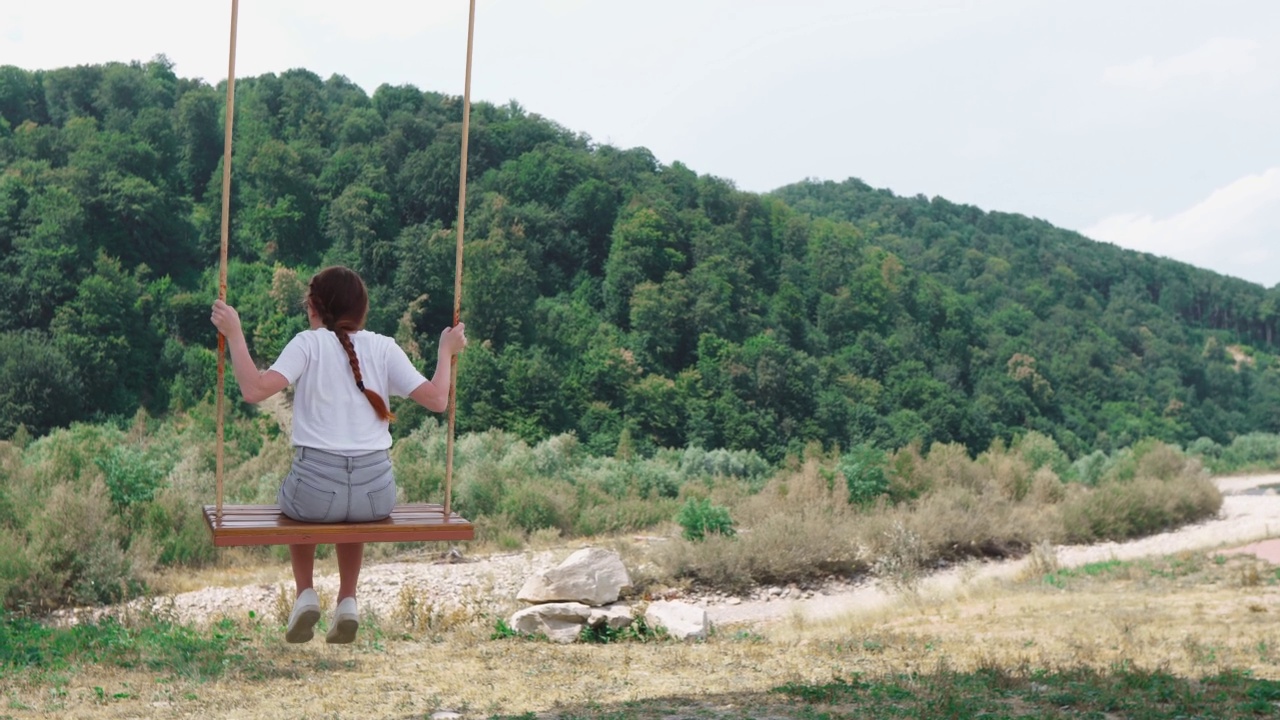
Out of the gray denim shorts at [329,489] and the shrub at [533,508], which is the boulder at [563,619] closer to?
the gray denim shorts at [329,489]

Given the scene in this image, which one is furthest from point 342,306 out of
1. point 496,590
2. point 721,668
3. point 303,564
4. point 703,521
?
point 703,521

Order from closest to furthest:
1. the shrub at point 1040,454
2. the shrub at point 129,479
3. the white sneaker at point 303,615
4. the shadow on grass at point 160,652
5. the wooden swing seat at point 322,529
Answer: the wooden swing seat at point 322,529 → the white sneaker at point 303,615 → the shadow on grass at point 160,652 → the shrub at point 129,479 → the shrub at point 1040,454

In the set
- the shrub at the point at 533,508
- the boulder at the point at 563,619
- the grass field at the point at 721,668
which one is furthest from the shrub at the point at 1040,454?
the boulder at the point at 563,619

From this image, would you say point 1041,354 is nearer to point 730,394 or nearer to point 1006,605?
point 730,394

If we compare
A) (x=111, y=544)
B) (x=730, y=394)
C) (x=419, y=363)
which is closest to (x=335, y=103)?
(x=419, y=363)

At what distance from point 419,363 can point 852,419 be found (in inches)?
468

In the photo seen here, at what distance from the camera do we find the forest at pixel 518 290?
27172mm

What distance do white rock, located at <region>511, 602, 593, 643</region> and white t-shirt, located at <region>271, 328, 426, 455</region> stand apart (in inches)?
247

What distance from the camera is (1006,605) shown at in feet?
37.8

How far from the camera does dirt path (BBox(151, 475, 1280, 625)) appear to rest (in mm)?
Answer: 11617

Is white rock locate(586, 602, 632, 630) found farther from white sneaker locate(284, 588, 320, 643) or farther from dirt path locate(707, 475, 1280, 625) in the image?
white sneaker locate(284, 588, 320, 643)

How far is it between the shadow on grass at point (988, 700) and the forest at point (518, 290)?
18687 millimetres

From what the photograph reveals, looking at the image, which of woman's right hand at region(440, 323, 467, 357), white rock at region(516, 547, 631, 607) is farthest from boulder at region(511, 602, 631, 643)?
woman's right hand at region(440, 323, 467, 357)

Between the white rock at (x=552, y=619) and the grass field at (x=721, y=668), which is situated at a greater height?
the grass field at (x=721, y=668)
